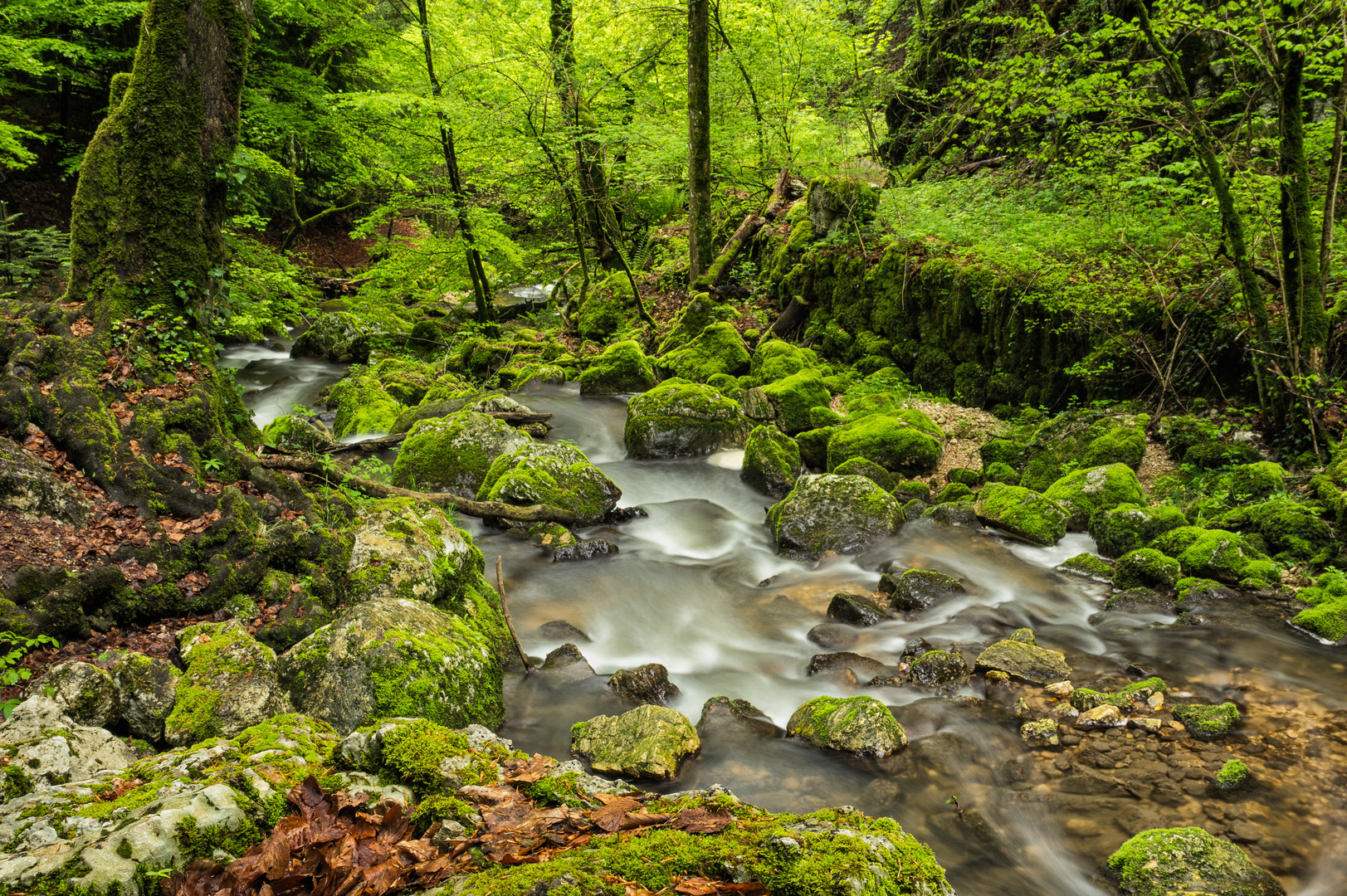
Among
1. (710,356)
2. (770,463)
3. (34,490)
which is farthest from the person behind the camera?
(710,356)

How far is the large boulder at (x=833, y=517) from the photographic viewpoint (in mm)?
8453

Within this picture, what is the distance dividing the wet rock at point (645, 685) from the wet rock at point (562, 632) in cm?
93

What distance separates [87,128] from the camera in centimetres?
1853

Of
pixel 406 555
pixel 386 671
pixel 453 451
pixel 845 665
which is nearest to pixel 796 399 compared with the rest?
pixel 453 451

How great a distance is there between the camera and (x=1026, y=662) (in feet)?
18.9

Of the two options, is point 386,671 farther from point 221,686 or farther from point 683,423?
point 683,423

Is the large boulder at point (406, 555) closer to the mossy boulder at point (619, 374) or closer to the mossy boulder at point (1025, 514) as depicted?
the mossy boulder at point (1025, 514)

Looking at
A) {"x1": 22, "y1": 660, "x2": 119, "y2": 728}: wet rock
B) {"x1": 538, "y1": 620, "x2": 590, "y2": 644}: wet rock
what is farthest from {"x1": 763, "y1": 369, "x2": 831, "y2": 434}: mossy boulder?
{"x1": 22, "y1": 660, "x2": 119, "y2": 728}: wet rock

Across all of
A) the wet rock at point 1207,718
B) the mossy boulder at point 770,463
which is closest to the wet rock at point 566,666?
the wet rock at point 1207,718

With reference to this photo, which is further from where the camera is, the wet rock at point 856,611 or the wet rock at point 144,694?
the wet rock at point 856,611

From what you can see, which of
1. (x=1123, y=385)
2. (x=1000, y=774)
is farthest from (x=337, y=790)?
(x=1123, y=385)

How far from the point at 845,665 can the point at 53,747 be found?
5.50 meters

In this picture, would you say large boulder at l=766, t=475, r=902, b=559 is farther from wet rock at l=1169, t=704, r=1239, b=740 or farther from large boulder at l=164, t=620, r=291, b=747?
large boulder at l=164, t=620, r=291, b=747

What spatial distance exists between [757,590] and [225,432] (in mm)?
5726
